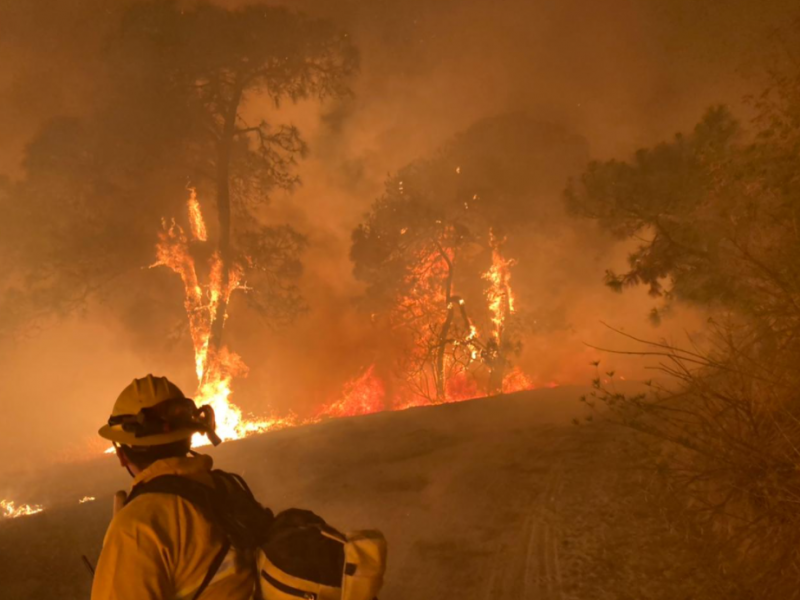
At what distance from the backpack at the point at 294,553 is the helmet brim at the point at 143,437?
0.17 metres

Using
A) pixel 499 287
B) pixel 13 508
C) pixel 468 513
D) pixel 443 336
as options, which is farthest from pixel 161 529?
pixel 499 287

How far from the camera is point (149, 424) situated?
6.30 ft

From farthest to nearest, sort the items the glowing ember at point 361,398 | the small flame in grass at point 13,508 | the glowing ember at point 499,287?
the glowing ember at point 361,398 → the glowing ember at point 499,287 → the small flame in grass at point 13,508

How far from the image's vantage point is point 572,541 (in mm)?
5000

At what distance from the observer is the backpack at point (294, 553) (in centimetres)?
174

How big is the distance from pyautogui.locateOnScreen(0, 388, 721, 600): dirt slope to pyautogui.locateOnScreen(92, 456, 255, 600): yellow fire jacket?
10.6 feet

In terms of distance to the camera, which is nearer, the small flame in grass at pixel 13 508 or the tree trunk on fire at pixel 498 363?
the small flame in grass at pixel 13 508

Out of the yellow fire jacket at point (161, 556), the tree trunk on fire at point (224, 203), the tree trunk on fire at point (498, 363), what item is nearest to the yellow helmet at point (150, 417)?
the yellow fire jacket at point (161, 556)

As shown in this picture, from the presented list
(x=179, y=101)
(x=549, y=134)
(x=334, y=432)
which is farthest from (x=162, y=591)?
(x=549, y=134)

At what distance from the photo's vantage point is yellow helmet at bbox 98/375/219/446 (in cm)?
191

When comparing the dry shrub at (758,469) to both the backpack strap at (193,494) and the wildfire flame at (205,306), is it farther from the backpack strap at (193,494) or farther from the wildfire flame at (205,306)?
the wildfire flame at (205,306)

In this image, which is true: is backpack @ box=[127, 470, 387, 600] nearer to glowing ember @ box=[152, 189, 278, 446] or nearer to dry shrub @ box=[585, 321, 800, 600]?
dry shrub @ box=[585, 321, 800, 600]

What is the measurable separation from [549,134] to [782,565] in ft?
60.9

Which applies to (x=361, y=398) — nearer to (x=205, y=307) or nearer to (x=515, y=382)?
(x=515, y=382)
